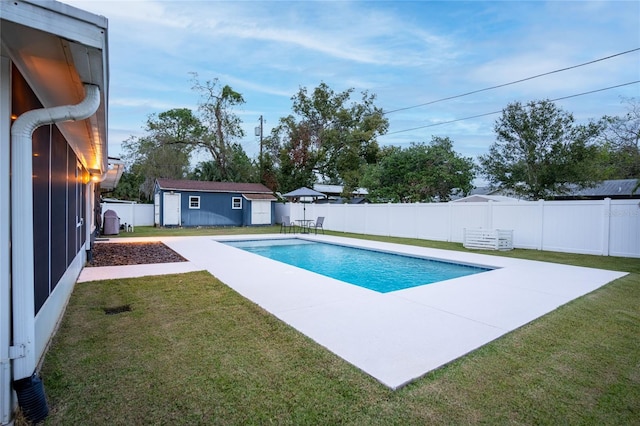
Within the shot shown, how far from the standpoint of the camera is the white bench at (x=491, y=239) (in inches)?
402

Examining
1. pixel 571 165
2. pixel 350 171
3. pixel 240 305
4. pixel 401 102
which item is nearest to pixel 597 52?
pixel 571 165

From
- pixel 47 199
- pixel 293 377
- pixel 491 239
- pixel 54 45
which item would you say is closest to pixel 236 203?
pixel 491 239

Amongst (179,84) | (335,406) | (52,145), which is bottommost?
(335,406)

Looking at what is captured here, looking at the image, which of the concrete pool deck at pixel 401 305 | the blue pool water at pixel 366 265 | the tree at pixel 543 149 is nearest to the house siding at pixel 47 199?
the concrete pool deck at pixel 401 305

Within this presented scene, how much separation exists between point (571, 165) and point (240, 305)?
18509 mm

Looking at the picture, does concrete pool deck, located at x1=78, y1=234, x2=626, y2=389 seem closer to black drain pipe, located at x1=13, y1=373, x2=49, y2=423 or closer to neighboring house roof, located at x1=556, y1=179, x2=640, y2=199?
black drain pipe, located at x1=13, y1=373, x2=49, y2=423

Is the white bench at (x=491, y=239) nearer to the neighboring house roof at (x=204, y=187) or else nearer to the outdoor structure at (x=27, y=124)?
the outdoor structure at (x=27, y=124)

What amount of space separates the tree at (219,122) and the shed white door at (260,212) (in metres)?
8.14

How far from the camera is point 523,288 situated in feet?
18.1

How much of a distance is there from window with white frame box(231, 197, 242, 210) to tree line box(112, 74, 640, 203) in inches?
230

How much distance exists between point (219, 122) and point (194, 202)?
436 inches

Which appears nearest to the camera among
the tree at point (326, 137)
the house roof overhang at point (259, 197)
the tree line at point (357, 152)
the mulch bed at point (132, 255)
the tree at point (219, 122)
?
the mulch bed at point (132, 255)

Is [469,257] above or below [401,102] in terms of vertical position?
below

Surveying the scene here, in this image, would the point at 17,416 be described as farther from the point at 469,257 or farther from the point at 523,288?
the point at 469,257
